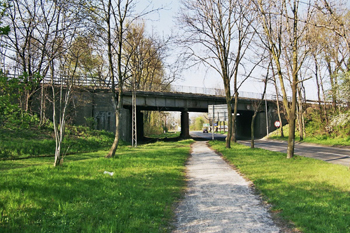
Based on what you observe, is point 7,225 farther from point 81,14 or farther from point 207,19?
point 207,19

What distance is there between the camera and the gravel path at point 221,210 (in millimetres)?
4426

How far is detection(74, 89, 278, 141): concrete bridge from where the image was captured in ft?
101

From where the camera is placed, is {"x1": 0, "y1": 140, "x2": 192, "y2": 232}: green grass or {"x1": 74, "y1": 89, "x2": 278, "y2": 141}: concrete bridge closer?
{"x1": 0, "y1": 140, "x2": 192, "y2": 232}: green grass

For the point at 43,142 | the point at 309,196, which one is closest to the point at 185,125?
the point at 43,142

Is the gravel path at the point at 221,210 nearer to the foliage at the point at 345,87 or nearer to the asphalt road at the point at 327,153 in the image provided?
the asphalt road at the point at 327,153

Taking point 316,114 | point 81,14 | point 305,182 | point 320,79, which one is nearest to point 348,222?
point 305,182

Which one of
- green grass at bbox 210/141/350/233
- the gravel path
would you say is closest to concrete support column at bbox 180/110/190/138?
green grass at bbox 210/141/350/233

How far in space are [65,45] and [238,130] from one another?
156 feet

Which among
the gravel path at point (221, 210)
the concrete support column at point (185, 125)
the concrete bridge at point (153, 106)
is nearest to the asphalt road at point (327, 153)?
the gravel path at point (221, 210)

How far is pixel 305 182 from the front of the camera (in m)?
7.44

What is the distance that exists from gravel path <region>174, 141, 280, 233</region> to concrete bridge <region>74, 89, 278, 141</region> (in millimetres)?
16909

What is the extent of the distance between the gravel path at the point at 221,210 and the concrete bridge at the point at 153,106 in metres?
16.9

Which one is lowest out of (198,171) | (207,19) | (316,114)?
(198,171)

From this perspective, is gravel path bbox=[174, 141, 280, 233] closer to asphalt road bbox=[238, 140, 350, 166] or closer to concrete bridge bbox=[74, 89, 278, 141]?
asphalt road bbox=[238, 140, 350, 166]
